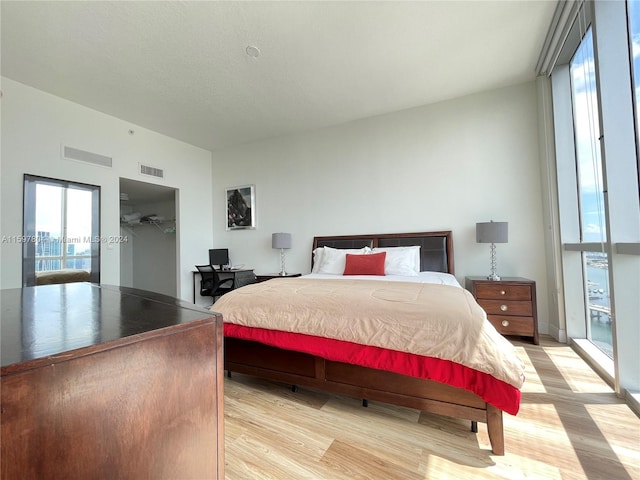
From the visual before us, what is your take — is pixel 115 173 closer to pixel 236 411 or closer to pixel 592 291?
pixel 236 411

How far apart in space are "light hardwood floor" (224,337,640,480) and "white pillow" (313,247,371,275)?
1679 millimetres

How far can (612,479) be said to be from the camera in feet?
3.80

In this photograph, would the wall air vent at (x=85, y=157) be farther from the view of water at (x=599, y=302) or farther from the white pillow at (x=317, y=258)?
the view of water at (x=599, y=302)

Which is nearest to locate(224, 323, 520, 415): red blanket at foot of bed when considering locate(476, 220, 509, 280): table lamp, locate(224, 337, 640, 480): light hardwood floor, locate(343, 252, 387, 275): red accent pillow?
locate(224, 337, 640, 480): light hardwood floor

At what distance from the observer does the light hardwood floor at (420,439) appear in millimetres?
1219

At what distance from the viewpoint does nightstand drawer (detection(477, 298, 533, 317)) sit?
2.68 m

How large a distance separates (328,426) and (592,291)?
2760mm

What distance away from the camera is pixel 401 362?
4.77ft

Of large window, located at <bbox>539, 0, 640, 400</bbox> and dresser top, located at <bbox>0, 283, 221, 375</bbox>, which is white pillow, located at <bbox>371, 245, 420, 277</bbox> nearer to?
large window, located at <bbox>539, 0, 640, 400</bbox>

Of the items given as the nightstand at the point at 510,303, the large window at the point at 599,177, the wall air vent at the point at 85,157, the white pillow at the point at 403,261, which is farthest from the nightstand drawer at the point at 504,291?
the wall air vent at the point at 85,157

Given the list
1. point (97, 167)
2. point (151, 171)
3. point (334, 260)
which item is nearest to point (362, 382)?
point (334, 260)

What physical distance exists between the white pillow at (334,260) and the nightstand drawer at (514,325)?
1.54 metres

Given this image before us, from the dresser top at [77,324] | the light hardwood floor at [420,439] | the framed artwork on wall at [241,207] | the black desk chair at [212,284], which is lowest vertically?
the light hardwood floor at [420,439]

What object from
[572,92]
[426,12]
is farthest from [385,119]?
[572,92]
